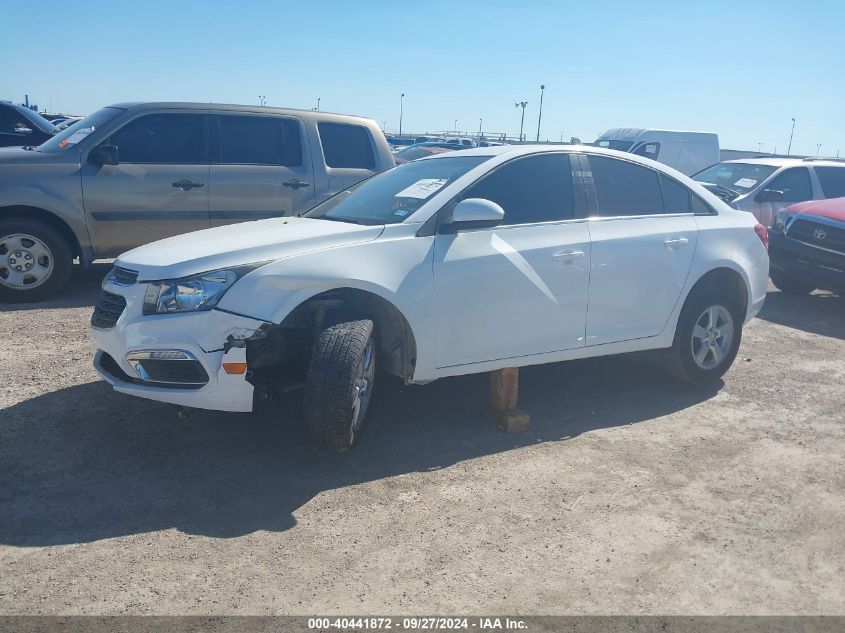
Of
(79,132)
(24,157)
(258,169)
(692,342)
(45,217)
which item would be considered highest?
(79,132)

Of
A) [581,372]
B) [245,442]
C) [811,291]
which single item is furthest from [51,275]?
[811,291]

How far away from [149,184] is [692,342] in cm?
530

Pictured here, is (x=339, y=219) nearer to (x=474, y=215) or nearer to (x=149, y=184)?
(x=474, y=215)

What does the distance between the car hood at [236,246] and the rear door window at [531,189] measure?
83 centimetres

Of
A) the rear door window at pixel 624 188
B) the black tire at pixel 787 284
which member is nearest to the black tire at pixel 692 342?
the rear door window at pixel 624 188

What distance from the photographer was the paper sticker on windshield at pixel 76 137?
7551mm

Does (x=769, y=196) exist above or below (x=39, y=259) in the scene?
above

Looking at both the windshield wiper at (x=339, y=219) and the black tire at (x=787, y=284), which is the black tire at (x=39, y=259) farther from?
the black tire at (x=787, y=284)

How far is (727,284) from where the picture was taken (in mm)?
5898

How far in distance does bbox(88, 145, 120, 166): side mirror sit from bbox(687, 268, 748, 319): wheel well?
5419mm

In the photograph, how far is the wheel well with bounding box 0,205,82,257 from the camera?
23.8 ft

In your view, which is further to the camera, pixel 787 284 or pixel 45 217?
pixel 787 284

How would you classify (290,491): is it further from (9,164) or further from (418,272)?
(9,164)

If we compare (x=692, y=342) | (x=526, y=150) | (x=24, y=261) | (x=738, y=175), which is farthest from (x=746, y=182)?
(x=24, y=261)
